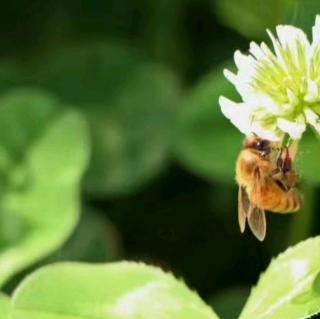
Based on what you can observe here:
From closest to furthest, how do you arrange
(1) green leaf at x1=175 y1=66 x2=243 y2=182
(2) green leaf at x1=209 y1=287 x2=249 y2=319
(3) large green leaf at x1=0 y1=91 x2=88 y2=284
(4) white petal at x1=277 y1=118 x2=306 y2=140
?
(4) white petal at x1=277 y1=118 x2=306 y2=140 → (3) large green leaf at x1=0 y1=91 x2=88 y2=284 → (2) green leaf at x1=209 y1=287 x2=249 y2=319 → (1) green leaf at x1=175 y1=66 x2=243 y2=182

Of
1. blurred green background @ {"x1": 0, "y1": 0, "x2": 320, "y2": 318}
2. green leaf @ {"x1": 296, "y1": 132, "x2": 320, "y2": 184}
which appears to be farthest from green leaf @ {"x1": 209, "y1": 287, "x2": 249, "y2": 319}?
green leaf @ {"x1": 296, "y1": 132, "x2": 320, "y2": 184}

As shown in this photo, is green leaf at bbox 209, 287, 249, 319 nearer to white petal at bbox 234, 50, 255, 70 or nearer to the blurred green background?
the blurred green background

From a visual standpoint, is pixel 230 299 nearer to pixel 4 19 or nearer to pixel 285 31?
pixel 285 31

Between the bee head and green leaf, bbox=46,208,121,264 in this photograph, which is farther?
green leaf, bbox=46,208,121,264

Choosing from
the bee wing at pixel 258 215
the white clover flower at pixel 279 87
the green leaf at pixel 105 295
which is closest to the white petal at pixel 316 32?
the white clover flower at pixel 279 87

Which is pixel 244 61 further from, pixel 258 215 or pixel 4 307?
pixel 4 307

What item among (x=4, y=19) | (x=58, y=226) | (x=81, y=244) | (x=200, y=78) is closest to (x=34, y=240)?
(x=58, y=226)

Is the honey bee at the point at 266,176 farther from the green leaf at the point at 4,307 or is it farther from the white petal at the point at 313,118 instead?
the green leaf at the point at 4,307
